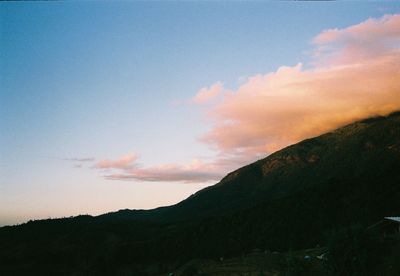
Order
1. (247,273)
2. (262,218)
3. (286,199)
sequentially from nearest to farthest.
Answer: (247,273) < (262,218) < (286,199)

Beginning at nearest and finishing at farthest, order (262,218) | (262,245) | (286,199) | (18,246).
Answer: (262,245) < (262,218) < (286,199) < (18,246)

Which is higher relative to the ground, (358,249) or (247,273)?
(358,249)

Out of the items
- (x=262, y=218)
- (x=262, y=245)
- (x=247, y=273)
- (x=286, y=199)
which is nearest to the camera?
(x=247, y=273)

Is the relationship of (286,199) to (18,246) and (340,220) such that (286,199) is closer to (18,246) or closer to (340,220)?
(340,220)

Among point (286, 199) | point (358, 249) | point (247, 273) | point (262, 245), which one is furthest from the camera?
point (286, 199)

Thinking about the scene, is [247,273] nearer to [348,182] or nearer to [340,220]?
[340,220]

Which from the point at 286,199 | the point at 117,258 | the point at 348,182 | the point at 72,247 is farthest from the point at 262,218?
the point at 72,247

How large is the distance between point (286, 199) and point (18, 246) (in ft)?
441

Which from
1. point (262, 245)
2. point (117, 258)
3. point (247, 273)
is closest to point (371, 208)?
point (262, 245)

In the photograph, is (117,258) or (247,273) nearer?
(247,273)

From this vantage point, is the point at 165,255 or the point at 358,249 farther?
the point at 165,255

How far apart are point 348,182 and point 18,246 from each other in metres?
165

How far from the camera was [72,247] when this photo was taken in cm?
18712

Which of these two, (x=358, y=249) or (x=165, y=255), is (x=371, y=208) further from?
(x=358, y=249)
